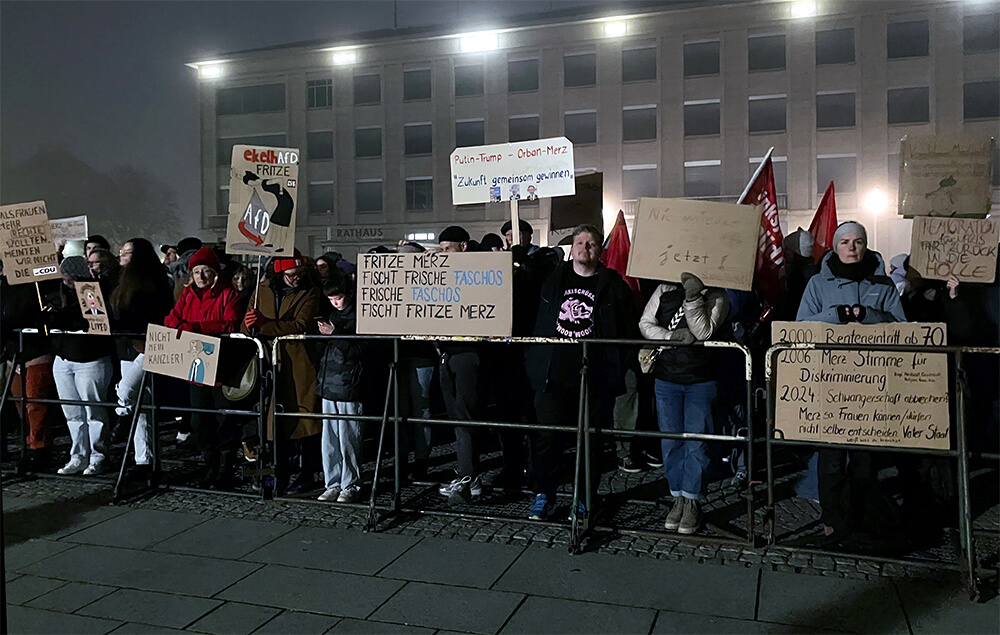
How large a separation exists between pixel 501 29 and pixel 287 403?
39.8 metres

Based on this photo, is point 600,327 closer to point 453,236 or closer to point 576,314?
point 576,314

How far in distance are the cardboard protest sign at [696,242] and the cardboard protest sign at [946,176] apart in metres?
1.49

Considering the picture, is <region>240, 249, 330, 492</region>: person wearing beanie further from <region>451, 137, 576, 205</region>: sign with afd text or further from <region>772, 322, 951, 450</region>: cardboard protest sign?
<region>772, 322, 951, 450</region>: cardboard protest sign

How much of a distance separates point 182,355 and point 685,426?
12.6 ft

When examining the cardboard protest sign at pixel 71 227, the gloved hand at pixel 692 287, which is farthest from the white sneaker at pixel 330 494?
the cardboard protest sign at pixel 71 227

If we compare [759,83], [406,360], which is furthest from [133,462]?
[759,83]

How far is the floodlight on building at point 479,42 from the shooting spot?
142 ft

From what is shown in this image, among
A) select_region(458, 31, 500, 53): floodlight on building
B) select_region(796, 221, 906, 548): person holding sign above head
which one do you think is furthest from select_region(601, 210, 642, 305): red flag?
select_region(458, 31, 500, 53): floodlight on building

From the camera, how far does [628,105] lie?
4128cm

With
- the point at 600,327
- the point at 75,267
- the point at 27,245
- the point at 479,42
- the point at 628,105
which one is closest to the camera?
the point at 600,327

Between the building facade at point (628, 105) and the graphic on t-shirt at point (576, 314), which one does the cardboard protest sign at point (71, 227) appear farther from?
the building facade at point (628, 105)

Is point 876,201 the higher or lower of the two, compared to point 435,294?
higher

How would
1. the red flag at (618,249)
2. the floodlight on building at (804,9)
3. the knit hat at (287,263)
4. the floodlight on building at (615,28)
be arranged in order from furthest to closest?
the floodlight on building at (615,28) → the floodlight on building at (804,9) → the red flag at (618,249) → the knit hat at (287,263)

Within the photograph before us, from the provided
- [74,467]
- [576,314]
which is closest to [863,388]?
[576,314]
